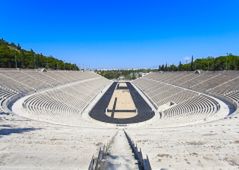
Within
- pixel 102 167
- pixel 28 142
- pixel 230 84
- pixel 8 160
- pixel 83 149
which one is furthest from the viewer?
pixel 230 84

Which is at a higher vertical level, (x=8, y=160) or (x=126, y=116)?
(x=8, y=160)

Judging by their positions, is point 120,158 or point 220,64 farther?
point 220,64

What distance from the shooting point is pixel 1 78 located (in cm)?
4025

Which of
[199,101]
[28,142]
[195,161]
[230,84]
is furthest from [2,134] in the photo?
[230,84]

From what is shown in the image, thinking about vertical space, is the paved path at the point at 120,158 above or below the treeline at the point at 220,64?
below

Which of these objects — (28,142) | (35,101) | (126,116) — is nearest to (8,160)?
(28,142)

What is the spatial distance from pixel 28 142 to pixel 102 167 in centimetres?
482

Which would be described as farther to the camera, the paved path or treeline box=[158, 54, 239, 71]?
treeline box=[158, 54, 239, 71]

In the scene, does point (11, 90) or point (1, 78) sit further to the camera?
point (1, 78)

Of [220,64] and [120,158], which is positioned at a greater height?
[220,64]

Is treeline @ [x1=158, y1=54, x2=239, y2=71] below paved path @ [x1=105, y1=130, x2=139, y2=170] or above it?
above

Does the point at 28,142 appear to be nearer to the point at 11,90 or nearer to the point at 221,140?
the point at 221,140

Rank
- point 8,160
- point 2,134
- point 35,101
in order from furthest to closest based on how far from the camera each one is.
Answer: point 35,101, point 2,134, point 8,160

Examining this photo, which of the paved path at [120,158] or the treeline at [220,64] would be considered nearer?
the paved path at [120,158]
